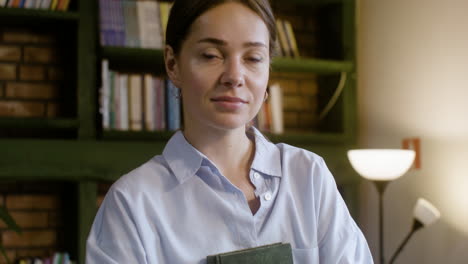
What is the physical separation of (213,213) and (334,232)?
8.5 inches

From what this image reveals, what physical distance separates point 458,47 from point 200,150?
5.94 feet

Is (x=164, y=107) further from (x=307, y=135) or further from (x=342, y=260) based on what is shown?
→ (x=342, y=260)

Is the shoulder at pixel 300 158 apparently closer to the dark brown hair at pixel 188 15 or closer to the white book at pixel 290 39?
the dark brown hair at pixel 188 15

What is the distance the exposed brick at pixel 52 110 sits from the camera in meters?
2.74

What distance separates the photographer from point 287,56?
2963mm

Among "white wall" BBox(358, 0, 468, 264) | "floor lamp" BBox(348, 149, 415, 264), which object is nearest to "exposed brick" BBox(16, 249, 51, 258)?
"floor lamp" BBox(348, 149, 415, 264)

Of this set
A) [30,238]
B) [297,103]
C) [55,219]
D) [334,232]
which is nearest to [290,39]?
[297,103]

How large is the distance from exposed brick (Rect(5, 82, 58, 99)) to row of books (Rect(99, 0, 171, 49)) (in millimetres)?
383

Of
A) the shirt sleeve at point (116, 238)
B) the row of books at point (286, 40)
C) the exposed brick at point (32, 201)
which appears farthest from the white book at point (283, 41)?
the shirt sleeve at point (116, 238)

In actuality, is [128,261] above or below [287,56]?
below

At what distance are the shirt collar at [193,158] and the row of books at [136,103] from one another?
57.4 inches

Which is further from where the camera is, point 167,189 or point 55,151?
point 55,151

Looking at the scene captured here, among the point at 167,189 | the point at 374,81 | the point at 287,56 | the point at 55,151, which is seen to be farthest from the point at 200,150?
the point at 374,81

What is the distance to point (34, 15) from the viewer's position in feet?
8.11
